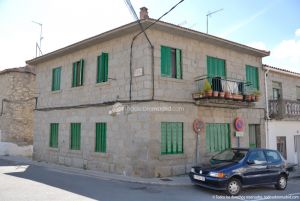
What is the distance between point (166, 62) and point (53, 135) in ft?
26.8

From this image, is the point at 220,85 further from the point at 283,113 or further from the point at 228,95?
the point at 283,113

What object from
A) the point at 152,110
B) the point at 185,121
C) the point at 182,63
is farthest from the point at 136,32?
the point at 185,121

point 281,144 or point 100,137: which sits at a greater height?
point 100,137

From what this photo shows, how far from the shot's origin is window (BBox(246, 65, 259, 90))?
15070 mm

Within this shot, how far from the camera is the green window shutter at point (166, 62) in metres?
11.5

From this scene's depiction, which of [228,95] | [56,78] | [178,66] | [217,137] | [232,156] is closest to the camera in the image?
[232,156]

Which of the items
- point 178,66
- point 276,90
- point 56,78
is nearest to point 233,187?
point 178,66

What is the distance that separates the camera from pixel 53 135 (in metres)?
15.6

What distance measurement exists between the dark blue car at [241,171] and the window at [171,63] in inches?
158

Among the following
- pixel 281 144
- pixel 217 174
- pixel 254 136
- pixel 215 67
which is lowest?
pixel 217 174

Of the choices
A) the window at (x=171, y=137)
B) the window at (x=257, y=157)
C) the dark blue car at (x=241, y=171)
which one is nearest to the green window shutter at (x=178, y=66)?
the window at (x=171, y=137)

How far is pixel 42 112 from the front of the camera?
16516 mm

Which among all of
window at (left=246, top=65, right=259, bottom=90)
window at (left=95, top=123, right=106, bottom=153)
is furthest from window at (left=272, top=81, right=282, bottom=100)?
window at (left=95, top=123, right=106, bottom=153)

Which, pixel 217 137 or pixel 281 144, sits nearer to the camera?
pixel 217 137
